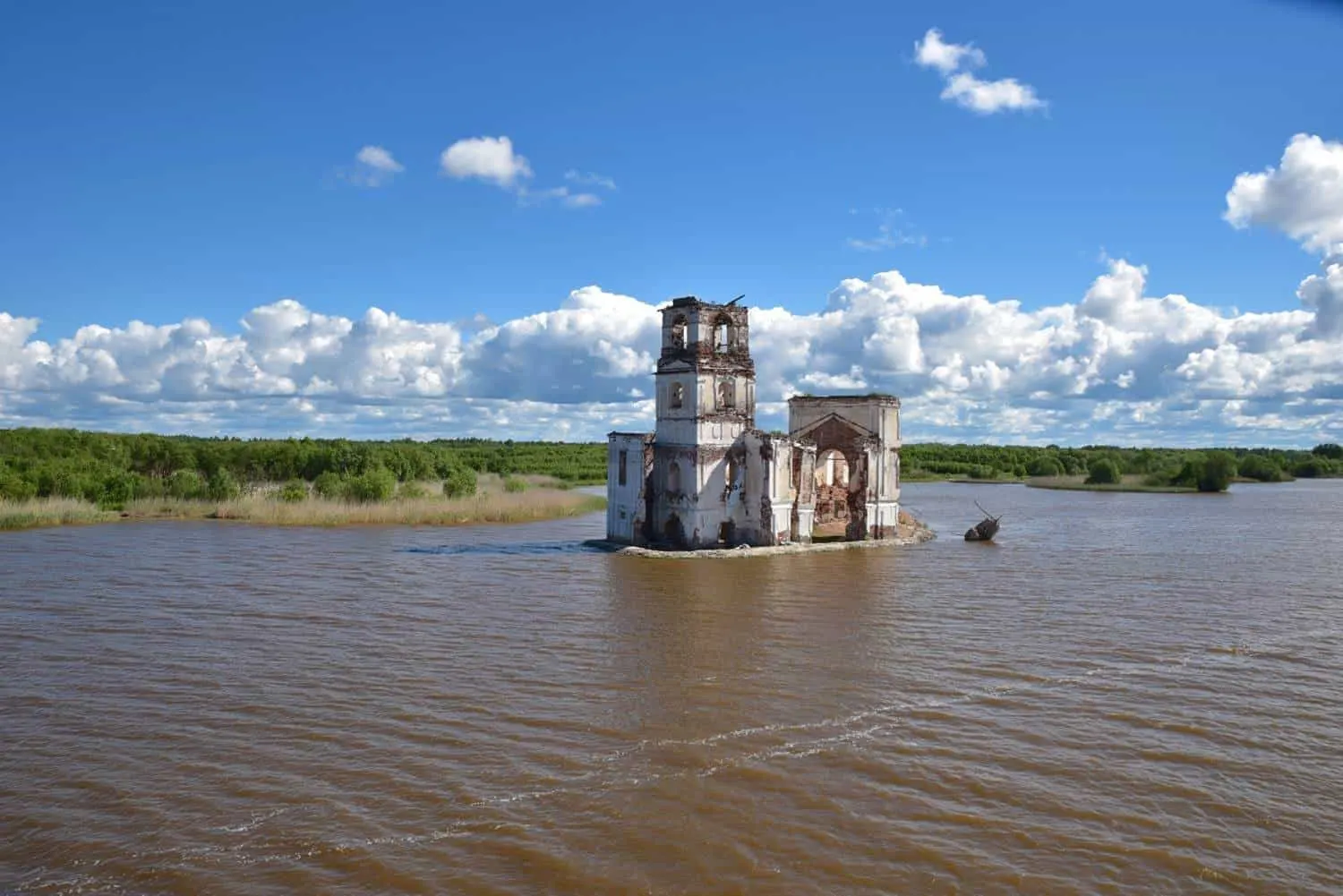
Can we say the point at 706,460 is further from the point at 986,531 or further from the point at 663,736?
the point at 663,736

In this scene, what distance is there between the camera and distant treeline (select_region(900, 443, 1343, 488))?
3118 inches

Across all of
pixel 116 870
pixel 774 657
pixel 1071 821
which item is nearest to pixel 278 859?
pixel 116 870

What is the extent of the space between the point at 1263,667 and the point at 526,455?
80.3m

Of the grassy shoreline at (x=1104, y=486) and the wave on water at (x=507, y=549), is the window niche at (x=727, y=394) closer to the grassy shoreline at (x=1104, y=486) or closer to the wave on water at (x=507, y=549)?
the wave on water at (x=507, y=549)

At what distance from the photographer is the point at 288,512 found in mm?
43031

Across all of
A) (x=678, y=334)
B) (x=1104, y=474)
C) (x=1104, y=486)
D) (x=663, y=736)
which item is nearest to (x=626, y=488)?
(x=678, y=334)

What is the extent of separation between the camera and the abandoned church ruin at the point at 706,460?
33.2 metres

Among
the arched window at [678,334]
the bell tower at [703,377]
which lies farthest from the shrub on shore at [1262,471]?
the arched window at [678,334]

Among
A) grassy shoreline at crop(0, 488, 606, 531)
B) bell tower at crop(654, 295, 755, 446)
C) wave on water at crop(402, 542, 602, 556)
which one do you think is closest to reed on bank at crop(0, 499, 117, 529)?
grassy shoreline at crop(0, 488, 606, 531)

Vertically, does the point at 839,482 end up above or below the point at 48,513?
above

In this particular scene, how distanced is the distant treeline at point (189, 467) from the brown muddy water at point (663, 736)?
19.2 m

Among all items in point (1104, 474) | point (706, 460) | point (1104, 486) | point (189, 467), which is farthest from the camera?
point (1104, 474)

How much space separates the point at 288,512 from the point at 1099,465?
6708 centimetres

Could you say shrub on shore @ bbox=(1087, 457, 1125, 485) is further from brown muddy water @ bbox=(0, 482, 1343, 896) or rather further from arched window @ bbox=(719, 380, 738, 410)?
brown muddy water @ bbox=(0, 482, 1343, 896)
